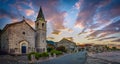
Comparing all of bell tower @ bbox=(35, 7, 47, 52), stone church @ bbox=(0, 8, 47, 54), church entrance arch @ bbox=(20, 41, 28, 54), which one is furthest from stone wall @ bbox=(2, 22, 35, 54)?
bell tower @ bbox=(35, 7, 47, 52)

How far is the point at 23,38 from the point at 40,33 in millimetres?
4972

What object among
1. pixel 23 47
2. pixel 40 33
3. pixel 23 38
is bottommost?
pixel 23 47

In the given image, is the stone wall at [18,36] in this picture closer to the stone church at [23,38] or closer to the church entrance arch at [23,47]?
the stone church at [23,38]

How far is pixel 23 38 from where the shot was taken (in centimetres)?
3453

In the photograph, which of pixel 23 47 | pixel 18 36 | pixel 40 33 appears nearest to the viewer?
pixel 18 36

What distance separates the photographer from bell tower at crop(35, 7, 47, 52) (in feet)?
123

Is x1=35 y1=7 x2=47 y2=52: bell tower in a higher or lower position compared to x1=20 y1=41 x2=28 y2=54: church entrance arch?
higher

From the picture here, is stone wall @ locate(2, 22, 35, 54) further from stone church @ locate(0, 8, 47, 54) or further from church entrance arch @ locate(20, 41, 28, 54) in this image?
church entrance arch @ locate(20, 41, 28, 54)

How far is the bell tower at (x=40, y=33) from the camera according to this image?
123 ft

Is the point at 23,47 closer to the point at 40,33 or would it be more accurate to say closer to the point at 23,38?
the point at 23,38

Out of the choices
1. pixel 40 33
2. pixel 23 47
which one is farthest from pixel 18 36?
pixel 40 33

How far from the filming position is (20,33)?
34125mm

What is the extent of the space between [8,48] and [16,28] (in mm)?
4401

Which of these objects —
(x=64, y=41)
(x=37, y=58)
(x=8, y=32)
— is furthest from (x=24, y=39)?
(x=64, y=41)
